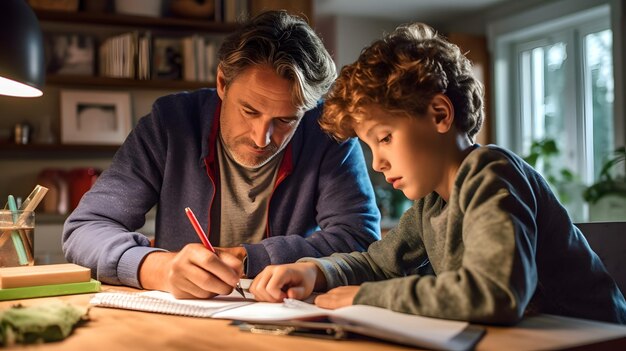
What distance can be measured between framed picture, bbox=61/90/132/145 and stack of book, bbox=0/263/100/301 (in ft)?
9.60

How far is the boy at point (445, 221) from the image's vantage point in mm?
890

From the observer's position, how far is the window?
16.9 feet

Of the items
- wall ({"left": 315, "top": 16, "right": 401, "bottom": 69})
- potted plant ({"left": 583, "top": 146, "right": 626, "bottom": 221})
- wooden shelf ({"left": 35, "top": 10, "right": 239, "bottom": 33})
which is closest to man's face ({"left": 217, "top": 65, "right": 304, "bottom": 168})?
wooden shelf ({"left": 35, "top": 10, "right": 239, "bottom": 33})

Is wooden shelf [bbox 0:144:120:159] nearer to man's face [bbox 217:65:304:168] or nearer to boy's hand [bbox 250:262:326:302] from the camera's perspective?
man's face [bbox 217:65:304:168]

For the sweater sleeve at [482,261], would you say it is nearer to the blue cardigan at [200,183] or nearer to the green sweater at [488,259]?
the green sweater at [488,259]

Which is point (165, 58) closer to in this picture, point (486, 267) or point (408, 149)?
point (408, 149)

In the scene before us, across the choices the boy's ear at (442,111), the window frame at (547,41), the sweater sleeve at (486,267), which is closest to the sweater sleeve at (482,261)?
the sweater sleeve at (486,267)

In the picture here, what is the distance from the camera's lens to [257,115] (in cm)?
157

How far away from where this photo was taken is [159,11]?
13.7 ft

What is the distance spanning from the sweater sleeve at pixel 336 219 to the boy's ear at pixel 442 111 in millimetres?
463

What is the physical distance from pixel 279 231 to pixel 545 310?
771 mm

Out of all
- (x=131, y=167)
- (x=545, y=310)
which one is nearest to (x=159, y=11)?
(x=131, y=167)

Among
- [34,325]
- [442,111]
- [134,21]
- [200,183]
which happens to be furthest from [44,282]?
[134,21]

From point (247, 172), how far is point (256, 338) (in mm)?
938
